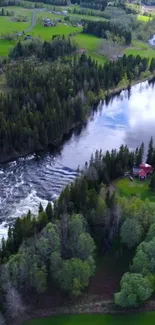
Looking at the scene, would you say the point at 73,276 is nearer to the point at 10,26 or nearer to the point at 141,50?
the point at 141,50

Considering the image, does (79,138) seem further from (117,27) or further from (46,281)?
(117,27)

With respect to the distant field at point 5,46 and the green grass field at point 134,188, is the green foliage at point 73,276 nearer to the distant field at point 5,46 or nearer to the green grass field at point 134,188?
the green grass field at point 134,188

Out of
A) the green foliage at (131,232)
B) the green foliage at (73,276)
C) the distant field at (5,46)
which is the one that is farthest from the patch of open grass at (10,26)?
the green foliage at (73,276)

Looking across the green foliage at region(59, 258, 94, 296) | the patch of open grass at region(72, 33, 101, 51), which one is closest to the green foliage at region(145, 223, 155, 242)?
the green foliage at region(59, 258, 94, 296)

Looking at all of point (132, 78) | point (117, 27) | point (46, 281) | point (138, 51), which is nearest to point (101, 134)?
point (132, 78)

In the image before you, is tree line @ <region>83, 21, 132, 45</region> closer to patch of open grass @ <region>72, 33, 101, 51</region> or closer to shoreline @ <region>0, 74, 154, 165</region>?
patch of open grass @ <region>72, 33, 101, 51</region>
